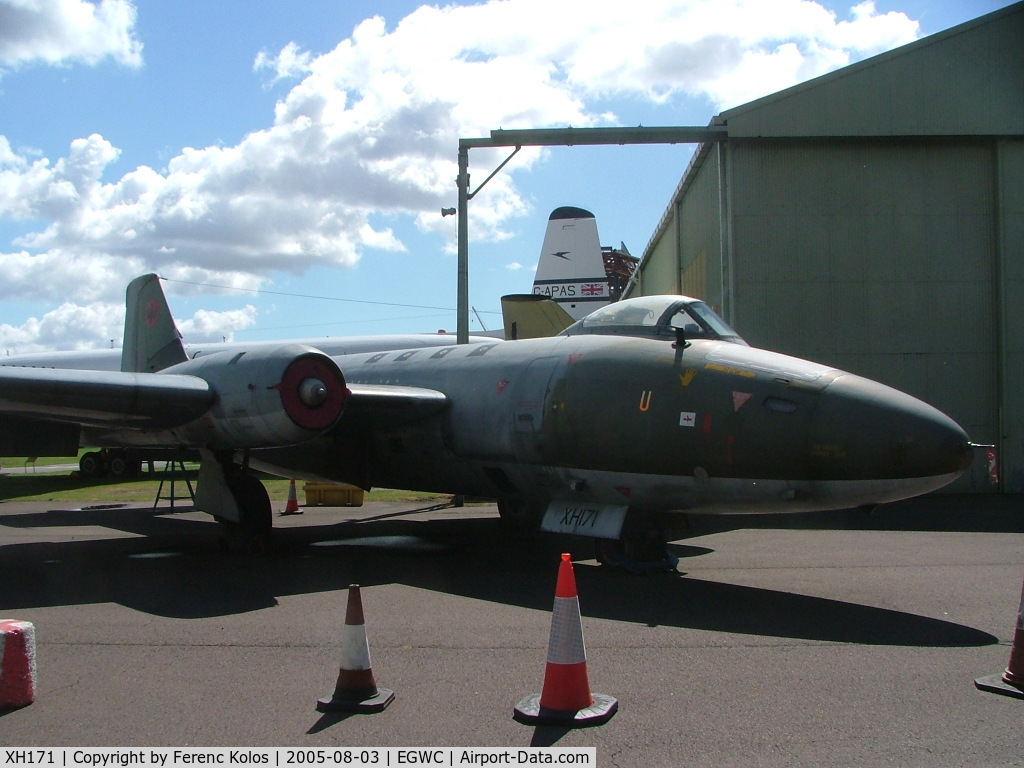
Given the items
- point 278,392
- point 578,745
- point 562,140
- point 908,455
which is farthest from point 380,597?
point 562,140

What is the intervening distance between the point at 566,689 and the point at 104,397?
695 cm

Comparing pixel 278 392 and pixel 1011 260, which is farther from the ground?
pixel 1011 260

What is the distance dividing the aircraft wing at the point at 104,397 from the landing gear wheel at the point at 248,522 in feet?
3.75

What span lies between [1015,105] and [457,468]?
1568 centimetres

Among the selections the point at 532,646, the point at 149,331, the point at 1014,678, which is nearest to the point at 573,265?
the point at 149,331

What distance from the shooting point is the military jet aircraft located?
287 inches

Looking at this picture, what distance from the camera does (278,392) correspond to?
918 cm

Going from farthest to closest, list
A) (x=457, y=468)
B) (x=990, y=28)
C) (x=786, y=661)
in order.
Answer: (x=990, y=28)
(x=457, y=468)
(x=786, y=661)

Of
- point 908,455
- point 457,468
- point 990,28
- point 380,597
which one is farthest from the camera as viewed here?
point 990,28

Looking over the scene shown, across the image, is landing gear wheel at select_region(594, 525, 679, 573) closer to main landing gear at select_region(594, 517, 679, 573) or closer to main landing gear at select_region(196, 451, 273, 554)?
main landing gear at select_region(594, 517, 679, 573)

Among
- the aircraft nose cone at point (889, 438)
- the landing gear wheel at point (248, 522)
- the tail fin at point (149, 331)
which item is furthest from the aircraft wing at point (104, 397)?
the aircraft nose cone at point (889, 438)

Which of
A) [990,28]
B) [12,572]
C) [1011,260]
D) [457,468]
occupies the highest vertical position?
[990,28]

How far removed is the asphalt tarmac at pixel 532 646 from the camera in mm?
4160

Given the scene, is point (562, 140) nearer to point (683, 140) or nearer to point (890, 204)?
point (683, 140)
